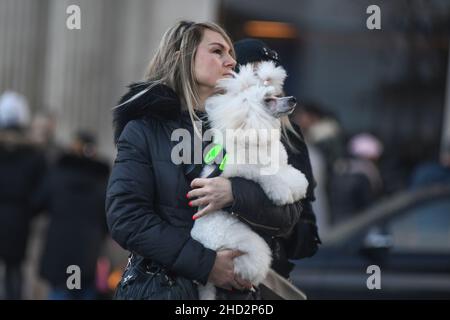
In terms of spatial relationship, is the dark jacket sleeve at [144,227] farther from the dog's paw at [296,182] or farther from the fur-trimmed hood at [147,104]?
the dog's paw at [296,182]

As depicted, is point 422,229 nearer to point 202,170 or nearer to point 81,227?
point 81,227

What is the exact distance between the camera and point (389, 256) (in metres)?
6.98

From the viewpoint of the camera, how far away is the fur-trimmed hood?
139 inches

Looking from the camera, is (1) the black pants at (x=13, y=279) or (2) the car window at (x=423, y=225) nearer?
(2) the car window at (x=423, y=225)

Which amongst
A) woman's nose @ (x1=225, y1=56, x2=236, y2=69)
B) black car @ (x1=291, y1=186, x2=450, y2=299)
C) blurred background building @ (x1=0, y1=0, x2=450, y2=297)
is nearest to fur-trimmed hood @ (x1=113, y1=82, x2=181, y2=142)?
woman's nose @ (x1=225, y1=56, x2=236, y2=69)

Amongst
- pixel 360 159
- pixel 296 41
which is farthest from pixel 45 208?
pixel 296 41

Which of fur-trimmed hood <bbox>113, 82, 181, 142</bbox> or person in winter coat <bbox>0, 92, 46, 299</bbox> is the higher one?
fur-trimmed hood <bbox>113, 82, 181, 142</bbox>

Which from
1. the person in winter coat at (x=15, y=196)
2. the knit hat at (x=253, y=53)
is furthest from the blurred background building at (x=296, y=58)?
the knit hat at (x=253, y=53)

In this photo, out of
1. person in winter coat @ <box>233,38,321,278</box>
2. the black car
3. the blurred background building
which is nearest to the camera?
person in winter coat @ <box>233,38,321,278</box>

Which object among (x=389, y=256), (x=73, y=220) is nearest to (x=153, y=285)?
(x=389, y=256)

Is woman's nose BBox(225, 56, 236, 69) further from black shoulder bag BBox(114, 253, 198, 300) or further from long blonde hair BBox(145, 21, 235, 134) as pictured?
black shoulder bag BBox(114, 253, 198, 300)

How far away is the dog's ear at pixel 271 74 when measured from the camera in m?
3.66

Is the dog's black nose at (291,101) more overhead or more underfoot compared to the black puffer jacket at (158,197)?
more overhead

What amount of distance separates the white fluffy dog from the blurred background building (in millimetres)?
7949
